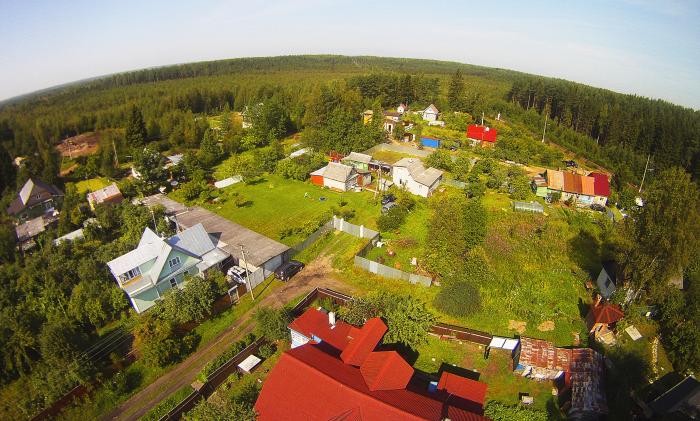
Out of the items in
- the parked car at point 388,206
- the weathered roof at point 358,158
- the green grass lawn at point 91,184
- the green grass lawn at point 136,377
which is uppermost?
the weathered roof at point 358,158

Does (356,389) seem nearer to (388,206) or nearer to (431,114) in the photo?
(388,206)

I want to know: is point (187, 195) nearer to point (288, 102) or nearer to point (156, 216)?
point (156, 216)

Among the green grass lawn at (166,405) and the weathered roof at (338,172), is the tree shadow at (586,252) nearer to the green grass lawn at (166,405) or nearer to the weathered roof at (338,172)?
the weathered roof at (338,172)

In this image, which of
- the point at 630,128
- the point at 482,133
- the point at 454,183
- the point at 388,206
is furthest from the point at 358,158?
the point at 630,128

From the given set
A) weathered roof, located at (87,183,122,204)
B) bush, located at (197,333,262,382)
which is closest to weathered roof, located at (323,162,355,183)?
bush, located at (197,333,262,382)

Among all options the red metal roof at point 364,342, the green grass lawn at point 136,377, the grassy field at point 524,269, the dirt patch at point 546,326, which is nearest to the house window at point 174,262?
the green grass lawn at point 136,377
